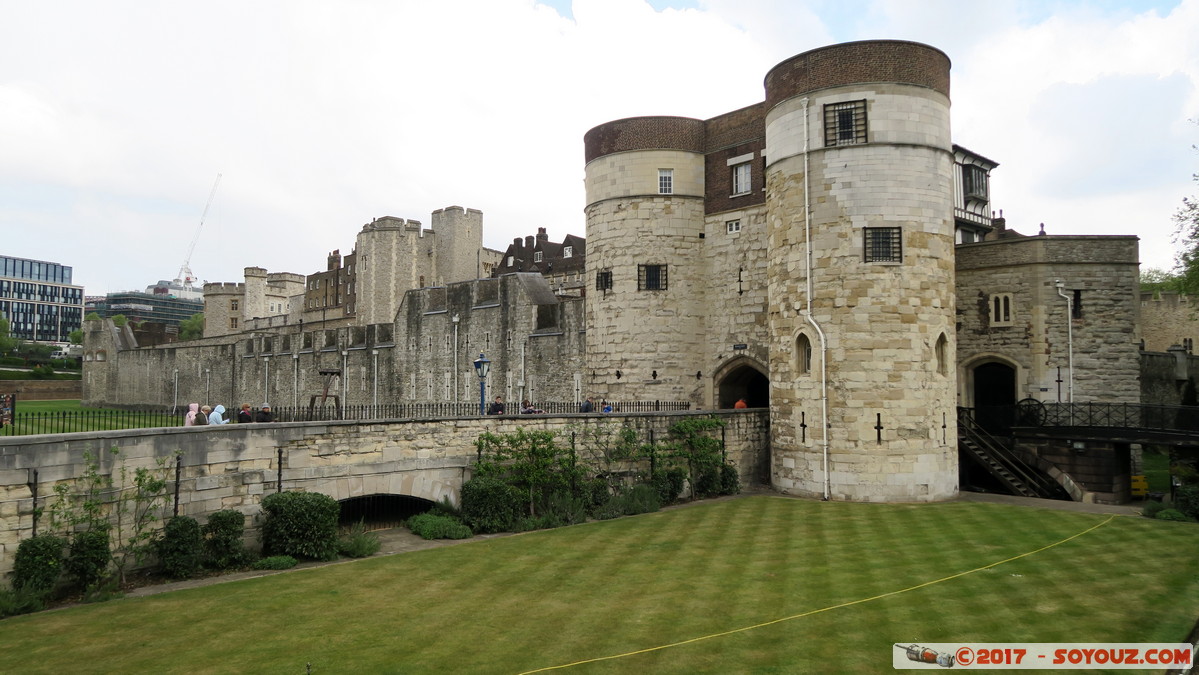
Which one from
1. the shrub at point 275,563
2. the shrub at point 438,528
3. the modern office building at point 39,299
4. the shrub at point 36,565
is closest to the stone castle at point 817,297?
the shrub at point 438,528

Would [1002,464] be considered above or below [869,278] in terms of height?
below

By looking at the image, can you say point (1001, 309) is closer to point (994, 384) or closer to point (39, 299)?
point (994, 384)

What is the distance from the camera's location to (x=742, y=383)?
90.1ft

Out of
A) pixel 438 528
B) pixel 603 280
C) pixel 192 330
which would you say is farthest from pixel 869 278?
pixel 192 330

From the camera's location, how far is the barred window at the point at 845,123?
20.3 metres

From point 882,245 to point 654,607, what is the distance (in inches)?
498

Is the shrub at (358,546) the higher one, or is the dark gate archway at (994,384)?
the dark gate archway at (994,384)

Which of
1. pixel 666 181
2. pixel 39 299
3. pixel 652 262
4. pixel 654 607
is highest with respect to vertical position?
pixel 39 299

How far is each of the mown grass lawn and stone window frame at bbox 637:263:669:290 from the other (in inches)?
481

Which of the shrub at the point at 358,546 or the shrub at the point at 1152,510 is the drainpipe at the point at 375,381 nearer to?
the shrub at the point at 358,546

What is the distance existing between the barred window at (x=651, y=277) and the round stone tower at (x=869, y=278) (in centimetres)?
608

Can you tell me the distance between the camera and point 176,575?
41.9ft

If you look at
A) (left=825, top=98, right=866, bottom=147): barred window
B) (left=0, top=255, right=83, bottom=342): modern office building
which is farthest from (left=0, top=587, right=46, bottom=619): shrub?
(left=0, top=255, right=83, bottom=342): modern office building

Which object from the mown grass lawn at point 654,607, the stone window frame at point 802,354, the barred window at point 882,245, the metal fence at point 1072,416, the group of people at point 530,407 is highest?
the barred window at point 882,245
